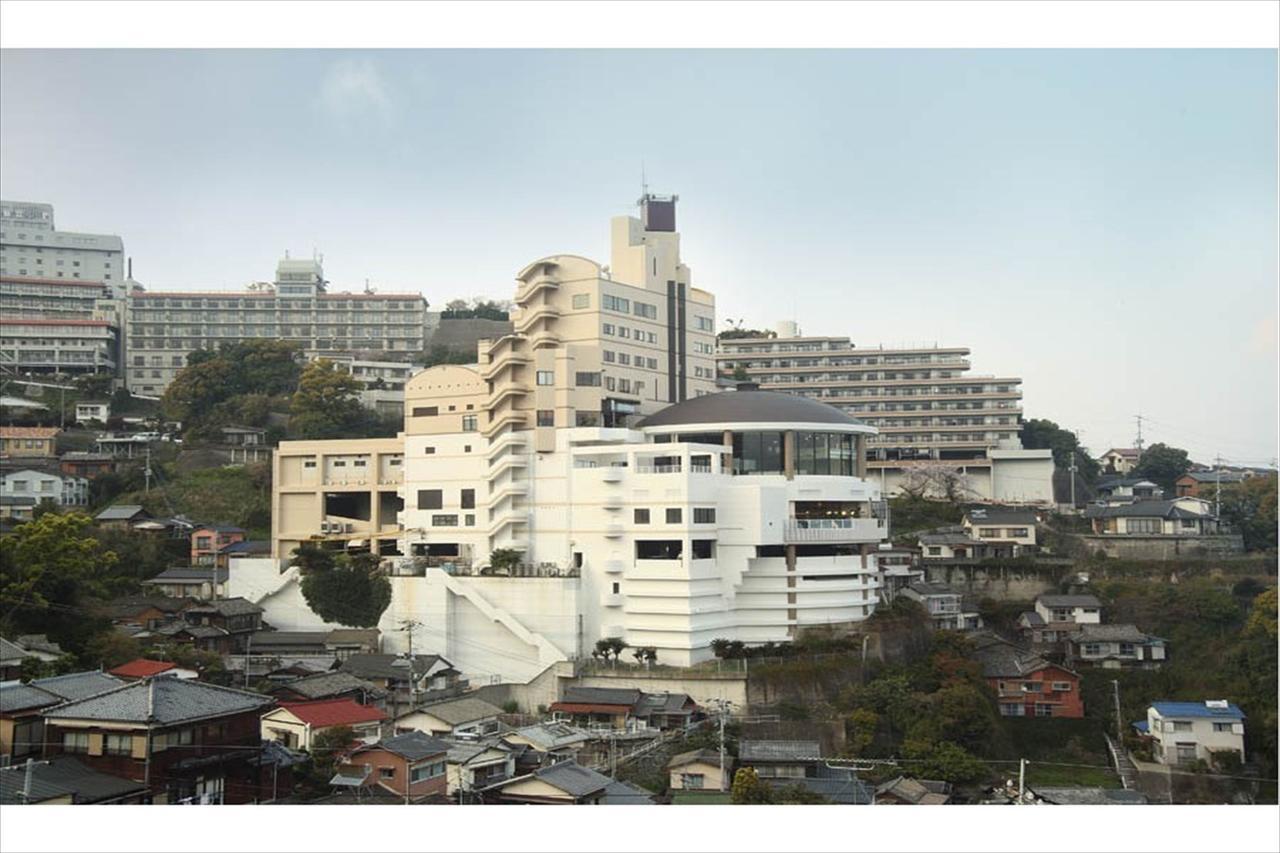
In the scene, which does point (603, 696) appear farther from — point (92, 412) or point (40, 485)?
point (92, 412)

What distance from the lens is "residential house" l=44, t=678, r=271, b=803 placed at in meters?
16.1

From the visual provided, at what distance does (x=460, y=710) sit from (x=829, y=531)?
9334 millimetres

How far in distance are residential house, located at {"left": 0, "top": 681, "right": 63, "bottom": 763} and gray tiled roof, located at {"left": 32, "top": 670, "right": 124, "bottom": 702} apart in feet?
1.34

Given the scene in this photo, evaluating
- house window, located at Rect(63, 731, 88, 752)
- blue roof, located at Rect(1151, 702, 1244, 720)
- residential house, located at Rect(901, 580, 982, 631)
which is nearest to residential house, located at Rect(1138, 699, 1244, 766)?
blue roof, located at Rect(1151, 702, 1244, 720)

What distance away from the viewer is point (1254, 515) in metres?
35.0

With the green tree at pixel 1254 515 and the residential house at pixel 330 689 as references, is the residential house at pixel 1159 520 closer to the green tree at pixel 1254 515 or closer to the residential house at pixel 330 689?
the green tree at pixel 1254 515

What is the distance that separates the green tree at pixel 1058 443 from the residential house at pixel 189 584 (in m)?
29.3

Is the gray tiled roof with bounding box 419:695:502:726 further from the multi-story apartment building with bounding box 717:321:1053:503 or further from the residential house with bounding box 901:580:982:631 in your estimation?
the multi-story apartment building with bounding box 717:321:1053:503

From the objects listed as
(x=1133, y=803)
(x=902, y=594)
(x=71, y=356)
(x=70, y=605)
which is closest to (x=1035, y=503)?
(x=902, y=594)

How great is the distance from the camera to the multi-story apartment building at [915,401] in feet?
146

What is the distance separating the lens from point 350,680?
2388 centimetres

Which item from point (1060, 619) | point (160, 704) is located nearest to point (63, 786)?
point (160, 704)

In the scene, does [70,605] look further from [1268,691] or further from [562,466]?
[1268,691]

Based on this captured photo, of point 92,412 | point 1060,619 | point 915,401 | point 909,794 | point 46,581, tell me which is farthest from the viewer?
point 915,401
